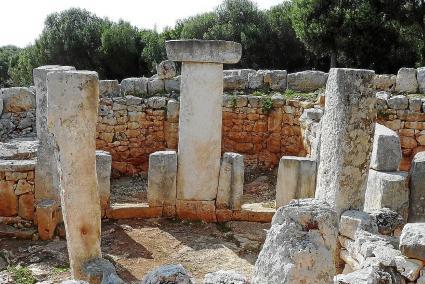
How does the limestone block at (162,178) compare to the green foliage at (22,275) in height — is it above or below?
above

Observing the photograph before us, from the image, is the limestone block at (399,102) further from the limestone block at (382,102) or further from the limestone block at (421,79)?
the limestone block at (421,79)

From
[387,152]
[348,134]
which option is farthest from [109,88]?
[348,134]

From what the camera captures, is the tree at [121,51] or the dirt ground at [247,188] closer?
the dirt ground at [247,188]

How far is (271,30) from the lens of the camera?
21797mm

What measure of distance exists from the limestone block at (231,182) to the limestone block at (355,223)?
9.17 ft

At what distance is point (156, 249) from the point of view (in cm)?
728

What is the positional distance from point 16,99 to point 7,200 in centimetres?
454

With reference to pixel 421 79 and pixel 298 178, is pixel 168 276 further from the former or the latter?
pixel 421 79

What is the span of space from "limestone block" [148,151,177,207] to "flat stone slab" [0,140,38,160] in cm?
231

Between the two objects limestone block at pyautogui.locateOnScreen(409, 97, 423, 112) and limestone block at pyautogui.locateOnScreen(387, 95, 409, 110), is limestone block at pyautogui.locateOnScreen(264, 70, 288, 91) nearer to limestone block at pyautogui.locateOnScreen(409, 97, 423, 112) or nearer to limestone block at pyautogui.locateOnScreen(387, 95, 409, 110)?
limestone block at pyautogui.locateOnScreen(387, 95, 409, 110)

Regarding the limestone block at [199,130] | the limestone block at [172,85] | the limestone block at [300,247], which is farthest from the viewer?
the limestone block at [172,85]

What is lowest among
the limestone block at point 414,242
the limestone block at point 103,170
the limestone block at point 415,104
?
the limestone block at point 103,170

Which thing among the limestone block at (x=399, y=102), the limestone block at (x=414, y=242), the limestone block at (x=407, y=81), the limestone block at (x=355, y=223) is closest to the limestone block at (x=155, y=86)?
the limestone block at (x=399, y=102)

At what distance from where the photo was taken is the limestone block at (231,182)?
8.14 meters
